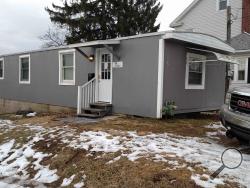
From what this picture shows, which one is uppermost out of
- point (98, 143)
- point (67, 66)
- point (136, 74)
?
point (67, 66)

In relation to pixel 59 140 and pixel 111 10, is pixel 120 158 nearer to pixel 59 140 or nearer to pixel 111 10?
pixel 59 140

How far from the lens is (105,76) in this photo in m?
11.2

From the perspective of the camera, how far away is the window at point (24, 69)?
50.7ft

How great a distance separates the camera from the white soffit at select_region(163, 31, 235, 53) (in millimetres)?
9219

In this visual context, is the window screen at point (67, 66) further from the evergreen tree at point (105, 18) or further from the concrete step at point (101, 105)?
the evergreen tree at point (105, 18)

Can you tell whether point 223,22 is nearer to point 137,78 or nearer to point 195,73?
point 195,73

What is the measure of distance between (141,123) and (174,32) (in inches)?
113

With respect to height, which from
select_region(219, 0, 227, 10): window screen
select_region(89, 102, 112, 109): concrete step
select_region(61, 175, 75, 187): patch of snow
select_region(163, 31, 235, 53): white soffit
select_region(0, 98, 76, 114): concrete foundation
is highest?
select_region(219, 0, 227, 10): window screen

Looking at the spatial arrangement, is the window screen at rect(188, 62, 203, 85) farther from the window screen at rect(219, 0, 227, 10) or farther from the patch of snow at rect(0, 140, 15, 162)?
the window screen at rect(219, 0, 227, 10)

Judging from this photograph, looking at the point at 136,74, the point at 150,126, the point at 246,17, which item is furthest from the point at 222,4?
the point at 150,126

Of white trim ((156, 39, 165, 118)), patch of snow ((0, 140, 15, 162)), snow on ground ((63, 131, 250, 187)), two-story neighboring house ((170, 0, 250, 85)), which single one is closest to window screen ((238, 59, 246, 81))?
two-story neighboring house ((170, 0, 250, 85))

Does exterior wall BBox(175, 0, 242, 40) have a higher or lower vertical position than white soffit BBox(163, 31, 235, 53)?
higher

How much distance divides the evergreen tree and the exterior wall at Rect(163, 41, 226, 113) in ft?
45.1

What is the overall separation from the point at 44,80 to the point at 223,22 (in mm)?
12306
